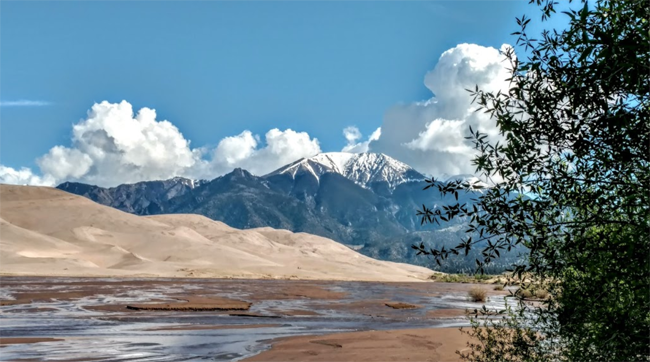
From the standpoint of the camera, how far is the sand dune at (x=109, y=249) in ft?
352

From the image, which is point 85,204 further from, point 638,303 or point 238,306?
point 638,303

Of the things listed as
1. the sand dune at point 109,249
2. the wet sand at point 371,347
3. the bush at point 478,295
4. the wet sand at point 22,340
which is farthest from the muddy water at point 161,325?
the sand dune at point 109,249

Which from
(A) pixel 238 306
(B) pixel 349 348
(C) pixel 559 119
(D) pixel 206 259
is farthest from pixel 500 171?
(D) pixel 206 259

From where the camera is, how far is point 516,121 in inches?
271

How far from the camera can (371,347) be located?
23594 mm

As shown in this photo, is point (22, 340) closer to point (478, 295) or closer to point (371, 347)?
point (371, 347)

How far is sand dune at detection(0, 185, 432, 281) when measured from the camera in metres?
107

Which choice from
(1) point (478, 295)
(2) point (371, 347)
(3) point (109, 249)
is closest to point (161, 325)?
(2) point (371, 347)

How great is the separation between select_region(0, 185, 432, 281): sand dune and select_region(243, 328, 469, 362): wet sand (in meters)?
76.4

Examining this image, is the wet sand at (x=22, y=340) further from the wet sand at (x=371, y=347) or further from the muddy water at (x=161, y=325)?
the wet sand at (x=371, y=347)

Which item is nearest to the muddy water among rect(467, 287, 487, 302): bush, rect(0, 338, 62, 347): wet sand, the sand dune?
rect(0, 338, 62, 347): wet sand

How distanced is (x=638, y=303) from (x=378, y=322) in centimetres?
2867

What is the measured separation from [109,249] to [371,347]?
122767 millimetres

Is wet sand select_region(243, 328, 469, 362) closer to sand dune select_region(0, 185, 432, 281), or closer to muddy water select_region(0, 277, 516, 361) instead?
muddy water select_region(0, 277, 516, 361)
